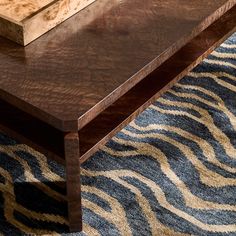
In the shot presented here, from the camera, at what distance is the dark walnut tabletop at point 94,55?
1.04 m

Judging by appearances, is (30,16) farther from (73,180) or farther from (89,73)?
(73,180)

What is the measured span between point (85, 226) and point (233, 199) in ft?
1.17

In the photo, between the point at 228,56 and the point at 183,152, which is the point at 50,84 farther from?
the point at 228,56

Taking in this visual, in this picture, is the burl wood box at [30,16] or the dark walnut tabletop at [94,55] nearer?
the dark walnut tabletop at [94,55]

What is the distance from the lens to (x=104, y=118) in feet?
3.98

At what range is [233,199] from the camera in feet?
4.25

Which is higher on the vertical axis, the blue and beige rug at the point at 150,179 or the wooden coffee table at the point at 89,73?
the wooden coffee table at the point at 89,73

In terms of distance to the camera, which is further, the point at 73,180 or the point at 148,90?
the point at 148,90

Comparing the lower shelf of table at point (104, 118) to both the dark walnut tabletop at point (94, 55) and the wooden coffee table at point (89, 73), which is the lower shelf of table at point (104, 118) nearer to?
the wooden coffee table at point (89, 73)

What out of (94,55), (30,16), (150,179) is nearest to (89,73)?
(94,55)

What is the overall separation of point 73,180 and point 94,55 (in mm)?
263

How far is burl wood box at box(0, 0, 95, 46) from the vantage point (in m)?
1.15

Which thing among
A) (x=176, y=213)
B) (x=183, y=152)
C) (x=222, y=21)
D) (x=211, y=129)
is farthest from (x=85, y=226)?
(x=222, y=21)

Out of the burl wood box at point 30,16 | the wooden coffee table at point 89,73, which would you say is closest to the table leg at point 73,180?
the wooden coffee table at point 89,73
